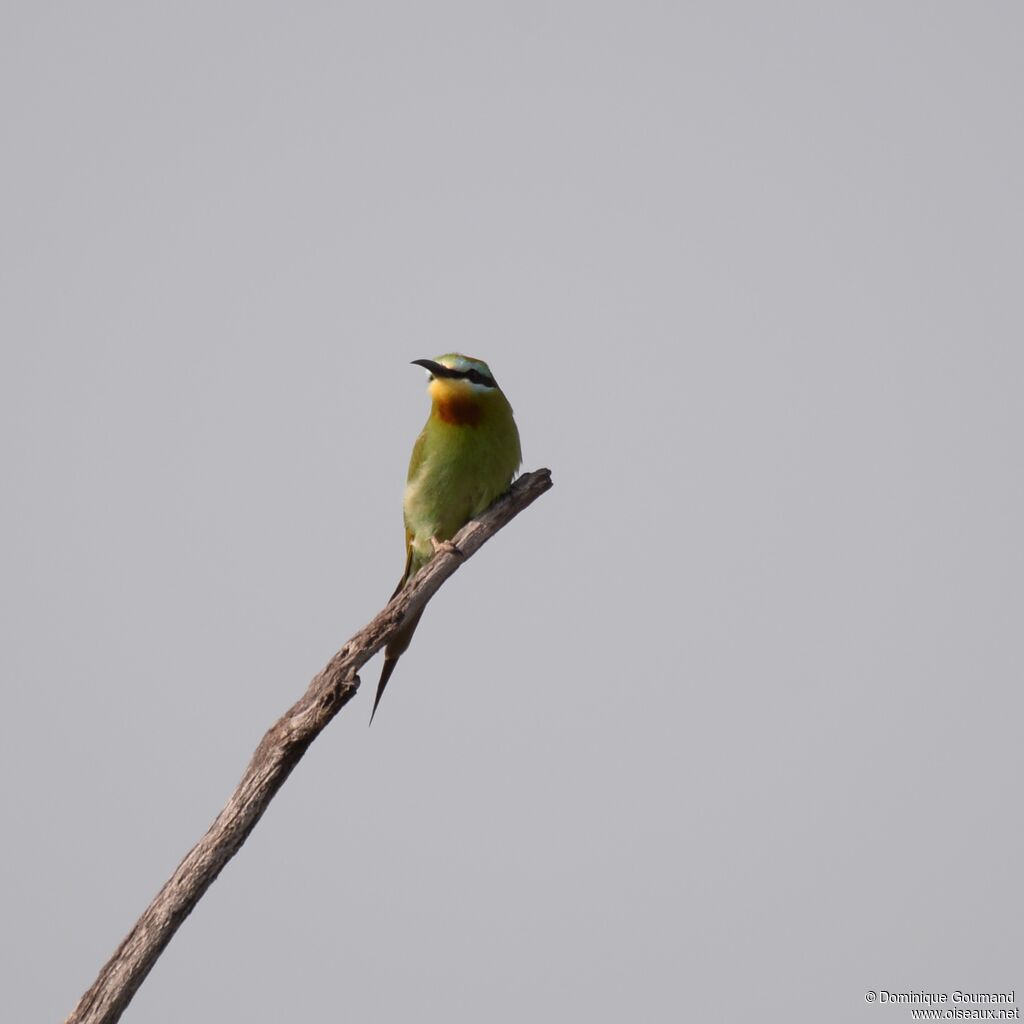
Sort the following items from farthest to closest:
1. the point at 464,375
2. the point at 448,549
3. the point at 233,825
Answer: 1. the point at 464,375
2. the point at 448,549
3. the point at 233,825

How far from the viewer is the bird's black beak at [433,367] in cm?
657

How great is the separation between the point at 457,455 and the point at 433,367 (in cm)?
43

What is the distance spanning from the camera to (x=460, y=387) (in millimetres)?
6672

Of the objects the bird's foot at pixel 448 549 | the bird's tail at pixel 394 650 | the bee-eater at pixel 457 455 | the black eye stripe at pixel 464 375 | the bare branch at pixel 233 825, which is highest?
the black eye stripe at pixel 464 375

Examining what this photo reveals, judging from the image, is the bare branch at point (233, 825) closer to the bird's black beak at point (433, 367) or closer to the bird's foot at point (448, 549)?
the bird's foot at point (448, 549)

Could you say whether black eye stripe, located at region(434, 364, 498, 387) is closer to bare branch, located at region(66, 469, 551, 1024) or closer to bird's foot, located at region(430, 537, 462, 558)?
bird's foot, located at region(430, 537, 462, 558)

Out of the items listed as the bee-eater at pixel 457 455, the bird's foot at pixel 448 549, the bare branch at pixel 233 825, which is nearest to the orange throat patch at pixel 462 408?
the bee-eater at pixel 457 455

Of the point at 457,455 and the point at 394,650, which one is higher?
the point at 457,455

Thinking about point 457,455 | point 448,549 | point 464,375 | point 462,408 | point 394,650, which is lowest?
point 394,650

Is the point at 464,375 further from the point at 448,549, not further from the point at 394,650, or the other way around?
the point at 394,650

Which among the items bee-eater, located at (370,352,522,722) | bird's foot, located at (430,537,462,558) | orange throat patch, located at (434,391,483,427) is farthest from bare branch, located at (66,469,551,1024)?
orange throat patch, located at (434,391,483,427)

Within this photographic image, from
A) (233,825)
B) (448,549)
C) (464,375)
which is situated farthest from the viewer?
(464,375)

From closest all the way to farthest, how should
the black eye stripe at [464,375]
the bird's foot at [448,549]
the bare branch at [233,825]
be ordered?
the bare branch at [233,825] → the bird's foot at [448,549] → the black eye stripe at [464,375]

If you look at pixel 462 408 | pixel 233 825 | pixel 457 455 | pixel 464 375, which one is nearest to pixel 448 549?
pixel 457 455
